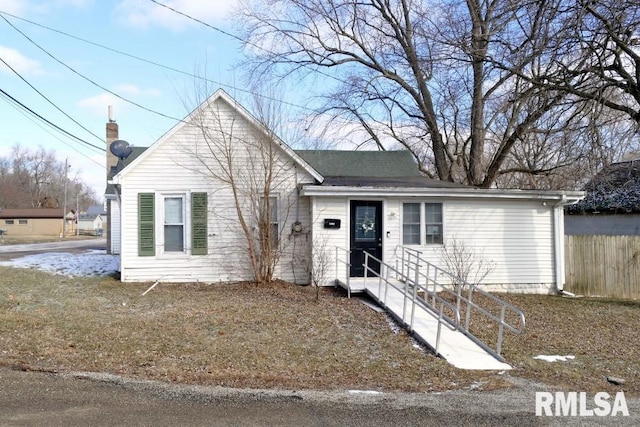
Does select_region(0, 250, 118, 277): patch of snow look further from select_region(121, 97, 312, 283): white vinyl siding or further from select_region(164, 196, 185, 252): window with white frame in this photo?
select_region(164, 196, 185, 252): window with white frame

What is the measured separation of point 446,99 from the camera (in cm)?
2156

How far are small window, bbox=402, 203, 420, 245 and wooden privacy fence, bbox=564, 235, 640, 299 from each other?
15.0 feet

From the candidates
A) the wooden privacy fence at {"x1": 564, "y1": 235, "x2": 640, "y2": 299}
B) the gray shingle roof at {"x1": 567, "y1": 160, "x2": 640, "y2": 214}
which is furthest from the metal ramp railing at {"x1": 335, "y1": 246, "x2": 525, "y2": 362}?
the gray shingle roof at {"x1": 567, "y1": 160, "x2": 640, "y2": 214}

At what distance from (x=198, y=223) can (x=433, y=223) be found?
590 cm

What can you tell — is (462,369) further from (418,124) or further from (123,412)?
(418,124)

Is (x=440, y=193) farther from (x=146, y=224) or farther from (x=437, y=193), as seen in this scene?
(x=146, y=224)

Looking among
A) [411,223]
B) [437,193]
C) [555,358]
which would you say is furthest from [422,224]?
[555,358]

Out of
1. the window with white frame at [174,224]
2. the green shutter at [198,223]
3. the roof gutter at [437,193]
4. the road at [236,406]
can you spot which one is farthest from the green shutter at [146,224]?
the road at [236,406]

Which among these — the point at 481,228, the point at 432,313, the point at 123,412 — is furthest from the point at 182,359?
the point at 481,228

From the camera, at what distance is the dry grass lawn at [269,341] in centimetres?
594

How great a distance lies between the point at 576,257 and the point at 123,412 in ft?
43.1

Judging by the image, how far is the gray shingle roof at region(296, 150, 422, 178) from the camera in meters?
16.7

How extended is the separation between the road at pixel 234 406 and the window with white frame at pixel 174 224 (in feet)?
23.9

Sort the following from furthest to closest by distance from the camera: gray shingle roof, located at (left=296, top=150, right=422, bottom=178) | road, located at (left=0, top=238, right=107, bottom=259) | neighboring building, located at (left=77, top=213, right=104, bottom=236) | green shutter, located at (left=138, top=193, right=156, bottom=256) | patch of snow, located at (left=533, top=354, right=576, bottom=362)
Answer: neighboring building, located at (left=77, top=213, right=104, bottom=236) < road, located at (left=0, top=238, right=107, bottom=259) < gray shingle roof, located at (left=296, top=150, right=422, bottom=178) < green shutter, located at (left=138, top=193, right=156, bottom=256) < patch of snow, located at (left=533, top=354, right=576, bottom=362)
